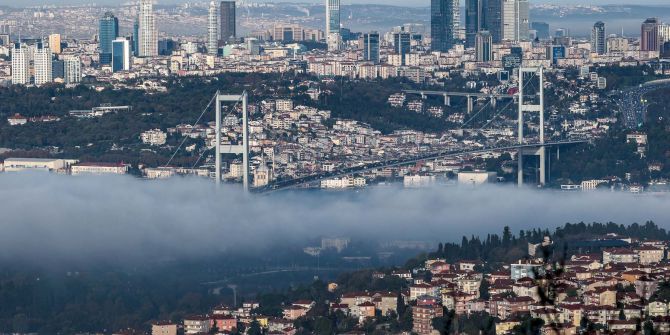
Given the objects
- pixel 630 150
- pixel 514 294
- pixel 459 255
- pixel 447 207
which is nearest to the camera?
pixel 514 294

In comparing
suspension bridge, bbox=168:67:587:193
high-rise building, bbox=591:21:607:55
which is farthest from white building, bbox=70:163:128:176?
high-rise building, bbox=591:21:607:55

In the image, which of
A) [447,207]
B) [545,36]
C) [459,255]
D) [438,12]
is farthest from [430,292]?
[545,36]

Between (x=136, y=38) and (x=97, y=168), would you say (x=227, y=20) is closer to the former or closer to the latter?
(x=136, y=38)

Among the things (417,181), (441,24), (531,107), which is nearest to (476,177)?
(417,181)

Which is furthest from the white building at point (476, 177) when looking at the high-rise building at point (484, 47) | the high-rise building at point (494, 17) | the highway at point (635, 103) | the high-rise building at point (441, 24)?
the high-rise building at point (494, 17)

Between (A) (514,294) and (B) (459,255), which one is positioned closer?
(A) (514,294)

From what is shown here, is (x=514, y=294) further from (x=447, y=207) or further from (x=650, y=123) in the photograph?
(x=650, y=123)
